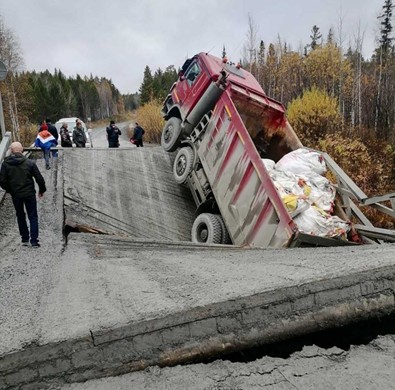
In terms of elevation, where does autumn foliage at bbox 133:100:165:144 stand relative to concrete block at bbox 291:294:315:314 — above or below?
above

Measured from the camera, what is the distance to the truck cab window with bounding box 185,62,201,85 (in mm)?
8320

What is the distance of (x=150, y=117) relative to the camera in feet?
101

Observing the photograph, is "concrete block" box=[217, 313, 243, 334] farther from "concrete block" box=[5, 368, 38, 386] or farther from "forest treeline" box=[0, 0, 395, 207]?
"forest treeline" box=[0, 0, 395, 207]

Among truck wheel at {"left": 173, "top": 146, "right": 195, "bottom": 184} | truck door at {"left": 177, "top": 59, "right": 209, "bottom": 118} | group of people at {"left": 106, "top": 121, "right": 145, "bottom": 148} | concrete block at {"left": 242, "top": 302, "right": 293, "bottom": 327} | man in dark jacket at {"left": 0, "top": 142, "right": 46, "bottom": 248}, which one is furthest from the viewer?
group of people at {"left": 106, "top": 121, "right": 145, "bottom": 148}

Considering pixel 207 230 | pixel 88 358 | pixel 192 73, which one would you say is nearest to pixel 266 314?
pixel 88 358

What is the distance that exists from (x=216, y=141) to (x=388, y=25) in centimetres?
4343

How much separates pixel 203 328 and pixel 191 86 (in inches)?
288

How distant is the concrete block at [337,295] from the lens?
6.77 ft

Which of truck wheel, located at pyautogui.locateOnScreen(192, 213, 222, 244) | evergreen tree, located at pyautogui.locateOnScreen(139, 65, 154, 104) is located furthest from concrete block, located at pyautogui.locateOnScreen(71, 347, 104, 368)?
evergreen tree, located at pyautogui.locateOnScreen(139, 65, 154, 104)

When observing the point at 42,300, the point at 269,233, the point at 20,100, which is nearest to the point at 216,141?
the point at 269,233

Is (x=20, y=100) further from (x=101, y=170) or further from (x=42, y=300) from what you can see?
(x=42, y=300)

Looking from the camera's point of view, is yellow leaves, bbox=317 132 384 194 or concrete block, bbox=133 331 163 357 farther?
yellow leaves, bbox=317 132 384 194

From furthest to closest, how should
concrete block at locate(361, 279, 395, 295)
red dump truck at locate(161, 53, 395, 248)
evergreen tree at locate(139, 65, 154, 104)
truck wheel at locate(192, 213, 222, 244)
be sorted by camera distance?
evergreen tree at locate(139, 65, 154, 104)
truck wheel at locate(192, 213, 222, 244)
red dump truck at locate(161, 53, 395, 248)
concrete block at locate(361, 279, 395, 295)

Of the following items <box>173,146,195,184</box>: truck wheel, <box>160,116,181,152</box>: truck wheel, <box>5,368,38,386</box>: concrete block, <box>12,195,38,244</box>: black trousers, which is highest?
<box>160,116,181,152</box>: truck wheel
